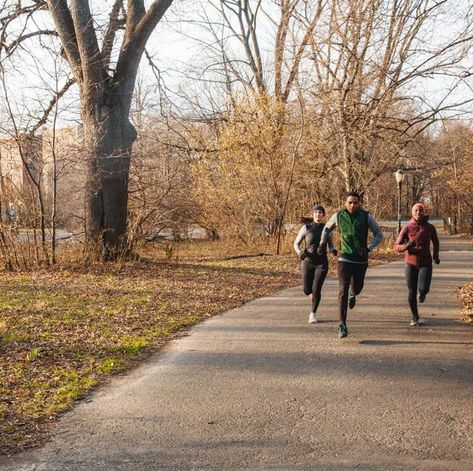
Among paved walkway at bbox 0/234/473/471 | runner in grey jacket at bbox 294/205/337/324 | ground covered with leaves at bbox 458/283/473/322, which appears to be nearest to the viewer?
paved walkway at bbox 0/234/473/471

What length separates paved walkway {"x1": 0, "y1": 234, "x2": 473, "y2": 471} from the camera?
3.96 m

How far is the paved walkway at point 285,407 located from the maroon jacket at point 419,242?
1.00 m

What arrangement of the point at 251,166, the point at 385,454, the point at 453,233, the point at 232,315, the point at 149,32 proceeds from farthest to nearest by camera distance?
the point at 453,233
the point at 251,166
the point at 149,32
the point at 232,315
the point at 385,454

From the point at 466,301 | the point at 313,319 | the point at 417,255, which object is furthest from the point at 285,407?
the point at 466,301

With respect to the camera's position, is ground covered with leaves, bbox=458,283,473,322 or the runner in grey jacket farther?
ground covered with leaves, bbox=458,283,473,322

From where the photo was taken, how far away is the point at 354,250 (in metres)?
7.64

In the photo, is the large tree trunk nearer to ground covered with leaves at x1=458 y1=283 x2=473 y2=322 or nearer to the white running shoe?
the white running shoe

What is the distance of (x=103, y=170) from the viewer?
15828 mm

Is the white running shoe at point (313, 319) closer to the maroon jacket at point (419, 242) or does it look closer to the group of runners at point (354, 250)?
the group of runners at point (354, 250)

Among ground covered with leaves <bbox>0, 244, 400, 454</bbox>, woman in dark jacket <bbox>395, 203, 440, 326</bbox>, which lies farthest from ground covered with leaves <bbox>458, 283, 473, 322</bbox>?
ground covered with leaves <bbox>0, 244, 400, 454</bbox>

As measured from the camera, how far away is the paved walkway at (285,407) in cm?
396

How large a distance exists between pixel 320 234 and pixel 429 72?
32.9 ft

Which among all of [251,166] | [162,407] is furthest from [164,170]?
[162,407]

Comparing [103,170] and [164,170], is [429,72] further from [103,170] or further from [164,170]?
[164,170]
